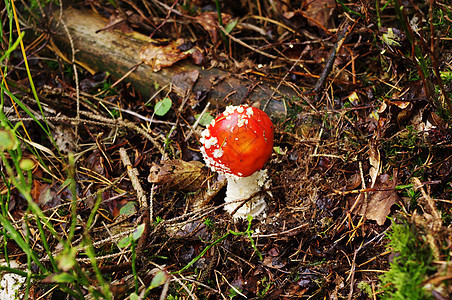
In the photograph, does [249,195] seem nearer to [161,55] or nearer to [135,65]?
[161,55]

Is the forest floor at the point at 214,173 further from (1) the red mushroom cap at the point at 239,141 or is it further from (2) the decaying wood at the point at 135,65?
(1) the red mushroom cap at the point at 239,141

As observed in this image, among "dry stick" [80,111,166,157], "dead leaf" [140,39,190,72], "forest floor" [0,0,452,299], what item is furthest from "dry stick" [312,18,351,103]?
"dry stick" [80,111,166,157]

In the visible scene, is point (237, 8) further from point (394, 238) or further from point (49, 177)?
point (394, 238)

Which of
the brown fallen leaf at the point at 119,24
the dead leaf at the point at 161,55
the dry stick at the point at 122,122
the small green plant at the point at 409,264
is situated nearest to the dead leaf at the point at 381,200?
the small green plant at the point at 409,264

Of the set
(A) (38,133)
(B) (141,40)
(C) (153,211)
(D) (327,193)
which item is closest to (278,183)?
(D) (327,193)

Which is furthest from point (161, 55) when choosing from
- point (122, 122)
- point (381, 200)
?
point (381, 200)
